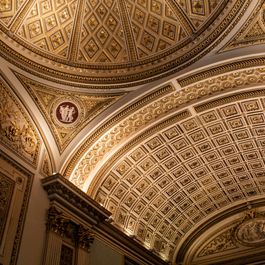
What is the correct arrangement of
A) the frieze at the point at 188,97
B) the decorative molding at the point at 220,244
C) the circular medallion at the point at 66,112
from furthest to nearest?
the decorative molding at the point at 220,244
the circular medallion at the point at 66,112
the frieze at the point at 188,97

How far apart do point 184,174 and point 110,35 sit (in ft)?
17.7

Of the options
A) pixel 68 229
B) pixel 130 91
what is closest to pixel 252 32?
pixel 130 91

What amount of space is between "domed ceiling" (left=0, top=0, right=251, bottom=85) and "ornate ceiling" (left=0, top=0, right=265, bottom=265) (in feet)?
0.10

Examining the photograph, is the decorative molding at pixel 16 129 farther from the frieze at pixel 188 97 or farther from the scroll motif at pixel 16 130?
the frieze at pixel 188 97

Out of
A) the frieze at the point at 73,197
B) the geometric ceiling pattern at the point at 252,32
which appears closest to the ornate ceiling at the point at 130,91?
the geometric ceiling pattern at the point at 252,32

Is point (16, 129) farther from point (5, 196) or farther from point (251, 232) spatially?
point (251, 232)

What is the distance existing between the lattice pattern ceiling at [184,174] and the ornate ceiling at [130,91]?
0.04 metres

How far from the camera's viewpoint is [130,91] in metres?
11.8

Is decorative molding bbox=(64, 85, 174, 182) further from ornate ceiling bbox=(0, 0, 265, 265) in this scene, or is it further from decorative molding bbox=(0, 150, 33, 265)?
decorative molding bbox=(0, 150, 33, 265)

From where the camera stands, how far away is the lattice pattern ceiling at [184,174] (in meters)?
12.4

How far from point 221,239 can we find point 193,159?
14.4ft

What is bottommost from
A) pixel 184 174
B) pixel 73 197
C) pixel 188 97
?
pixel 73 197

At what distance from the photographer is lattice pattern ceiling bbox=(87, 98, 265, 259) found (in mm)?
12359

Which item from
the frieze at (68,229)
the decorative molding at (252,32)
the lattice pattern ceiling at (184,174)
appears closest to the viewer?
the frieze at (68,229)
